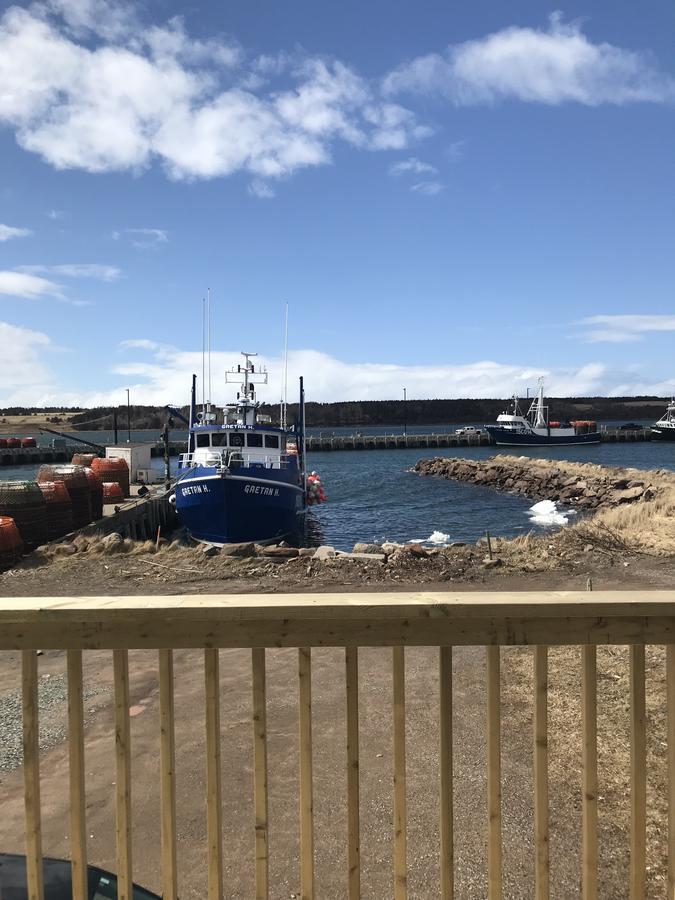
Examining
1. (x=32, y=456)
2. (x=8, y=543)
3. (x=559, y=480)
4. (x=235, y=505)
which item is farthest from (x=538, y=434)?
(x=8, y=543)

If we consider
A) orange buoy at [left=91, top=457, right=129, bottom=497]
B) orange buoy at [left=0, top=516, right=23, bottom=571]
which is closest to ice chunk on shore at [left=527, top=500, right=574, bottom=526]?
orange buoy at [left=91, top=457, right=129, bottom=497]

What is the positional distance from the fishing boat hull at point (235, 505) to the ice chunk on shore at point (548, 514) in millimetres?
14100

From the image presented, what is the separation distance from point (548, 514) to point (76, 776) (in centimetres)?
3360

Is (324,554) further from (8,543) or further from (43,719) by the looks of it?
(43,719)

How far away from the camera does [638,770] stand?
2.45 meters

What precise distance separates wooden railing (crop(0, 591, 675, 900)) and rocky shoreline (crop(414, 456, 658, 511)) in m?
30.4

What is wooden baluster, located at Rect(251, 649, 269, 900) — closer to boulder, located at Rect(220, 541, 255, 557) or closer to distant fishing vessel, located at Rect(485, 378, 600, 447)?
boulder, located at Rect(220, 541, 255, 557)

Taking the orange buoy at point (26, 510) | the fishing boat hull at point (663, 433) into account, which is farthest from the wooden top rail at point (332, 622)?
the fishing boat hull at point (663, 433)

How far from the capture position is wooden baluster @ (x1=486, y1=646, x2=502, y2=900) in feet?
7.85

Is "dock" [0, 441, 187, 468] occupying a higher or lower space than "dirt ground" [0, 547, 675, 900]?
lower

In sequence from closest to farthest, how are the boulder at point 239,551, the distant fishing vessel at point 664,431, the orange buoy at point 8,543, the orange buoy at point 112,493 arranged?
1. the orange buoy at point 8,543
2. the boulder at point 239,551
3. the orange buoy at point 112,493
4. the distant fishing vessel at point 664,431

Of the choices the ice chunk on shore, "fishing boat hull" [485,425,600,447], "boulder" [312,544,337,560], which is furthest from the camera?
"fishing boat hull" [485,425,600,447]

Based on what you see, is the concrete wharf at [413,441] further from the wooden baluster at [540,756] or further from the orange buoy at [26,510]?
the wooden baluster at [540,756]

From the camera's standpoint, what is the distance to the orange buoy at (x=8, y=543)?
563 inches
